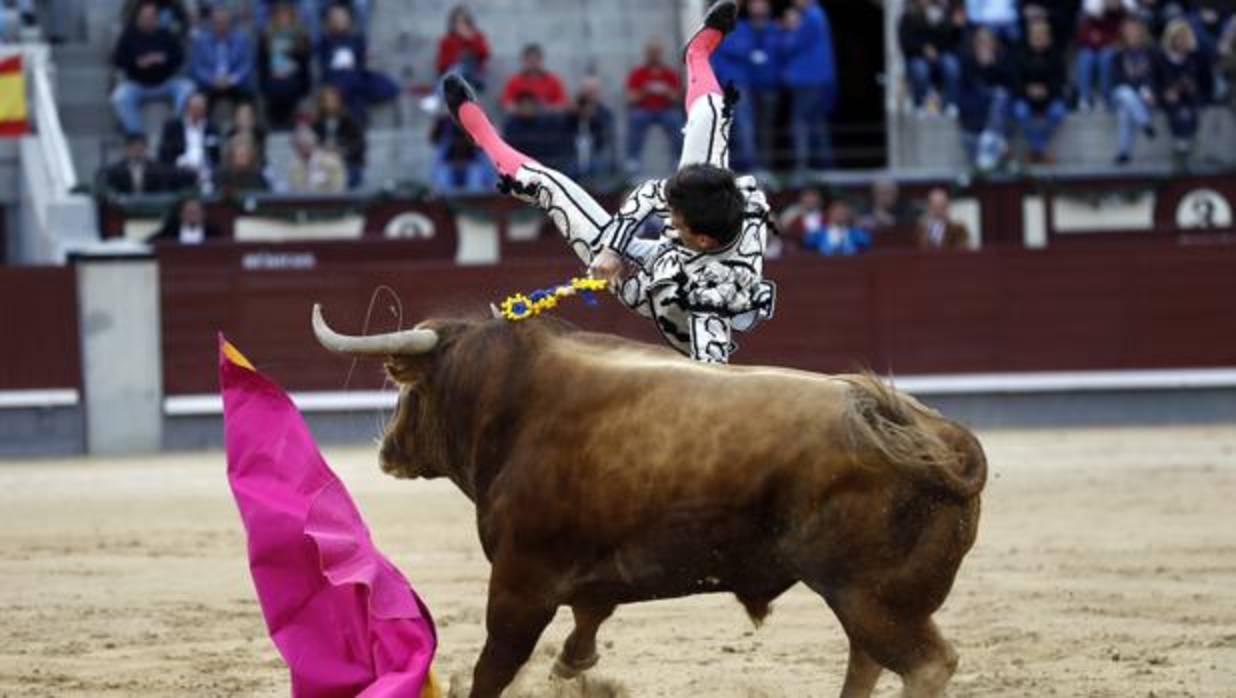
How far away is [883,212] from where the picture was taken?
15.5m

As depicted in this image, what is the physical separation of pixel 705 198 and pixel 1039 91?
35.5ft

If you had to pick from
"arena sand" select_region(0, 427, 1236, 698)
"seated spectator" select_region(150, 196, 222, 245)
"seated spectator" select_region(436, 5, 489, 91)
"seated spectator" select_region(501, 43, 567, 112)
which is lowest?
"arena sand" select_region(0, 427, 1236, 698)

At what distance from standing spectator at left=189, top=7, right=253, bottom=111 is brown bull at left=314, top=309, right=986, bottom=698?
10.6 m

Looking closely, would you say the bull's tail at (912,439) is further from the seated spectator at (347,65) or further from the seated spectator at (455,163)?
the seated spectator at (347,65)

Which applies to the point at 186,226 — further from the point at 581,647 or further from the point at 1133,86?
the point at 581,647

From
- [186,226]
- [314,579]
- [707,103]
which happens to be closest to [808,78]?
[186,226]

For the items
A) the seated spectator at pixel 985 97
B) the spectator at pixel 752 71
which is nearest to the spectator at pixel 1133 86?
the seated spectator at pixel 985 97

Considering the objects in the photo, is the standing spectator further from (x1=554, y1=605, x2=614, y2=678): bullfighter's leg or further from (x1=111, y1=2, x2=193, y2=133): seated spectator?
(x1=554, y1=605, x2=614, y2=678): bullfighter's leg

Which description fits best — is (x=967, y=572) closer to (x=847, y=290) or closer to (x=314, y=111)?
(x=847, y=290)

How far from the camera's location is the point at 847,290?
1440 cm

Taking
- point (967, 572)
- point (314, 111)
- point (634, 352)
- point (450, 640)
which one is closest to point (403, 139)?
point (314, 111)

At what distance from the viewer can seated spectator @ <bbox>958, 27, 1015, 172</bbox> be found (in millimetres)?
16062

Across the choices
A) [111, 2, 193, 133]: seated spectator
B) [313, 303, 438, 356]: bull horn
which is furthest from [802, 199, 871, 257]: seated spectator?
[313, 303, 438, 356]: bull horn

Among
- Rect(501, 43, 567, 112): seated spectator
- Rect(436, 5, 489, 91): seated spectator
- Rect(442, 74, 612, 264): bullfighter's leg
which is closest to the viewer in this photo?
Rect(442, 74, 612, 264): bullfighter's leg
